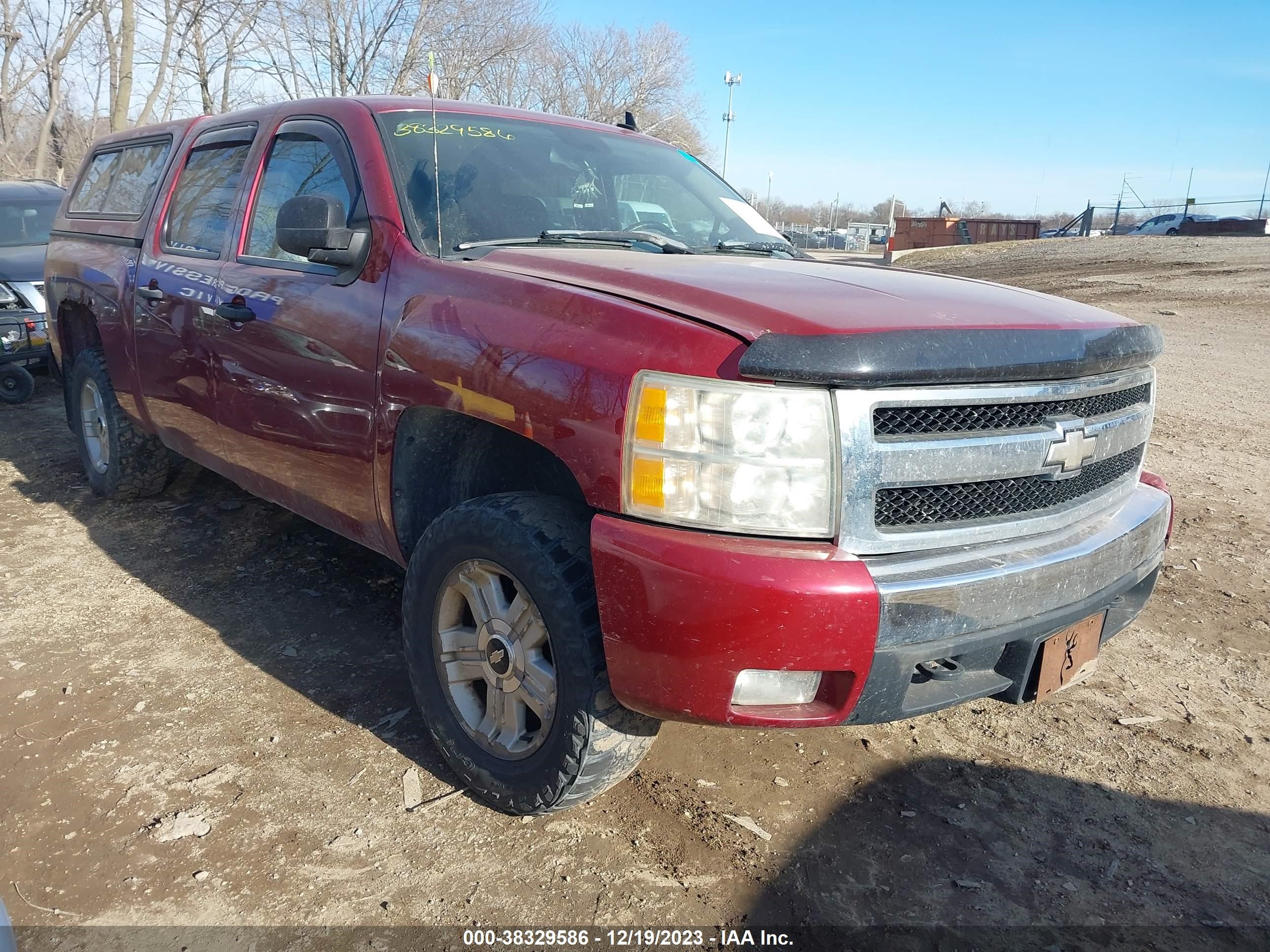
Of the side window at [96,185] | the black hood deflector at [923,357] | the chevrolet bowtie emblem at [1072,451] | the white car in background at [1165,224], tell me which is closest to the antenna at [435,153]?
the black hood deflector at [923,357]

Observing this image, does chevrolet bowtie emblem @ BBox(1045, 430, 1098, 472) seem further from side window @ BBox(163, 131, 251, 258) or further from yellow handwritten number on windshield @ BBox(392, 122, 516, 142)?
side window @ BBox(163, 131, 251, 258)

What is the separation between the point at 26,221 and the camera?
9.30 meters

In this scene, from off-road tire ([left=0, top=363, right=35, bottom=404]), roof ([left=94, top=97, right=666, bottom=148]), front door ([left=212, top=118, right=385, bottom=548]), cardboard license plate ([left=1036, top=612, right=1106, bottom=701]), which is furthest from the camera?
off-road tire ([left=0, top=363, right=35, bottom=404])

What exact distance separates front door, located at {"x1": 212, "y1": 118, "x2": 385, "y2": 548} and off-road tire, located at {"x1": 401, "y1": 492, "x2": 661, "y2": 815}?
504 millimetres

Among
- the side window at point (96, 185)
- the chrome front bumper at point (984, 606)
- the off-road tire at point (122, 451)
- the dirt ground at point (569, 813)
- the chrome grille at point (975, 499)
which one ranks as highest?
the side window at point (96, 185)

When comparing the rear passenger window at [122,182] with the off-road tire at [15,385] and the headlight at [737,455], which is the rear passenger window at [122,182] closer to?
the off-road tire at [15,385]

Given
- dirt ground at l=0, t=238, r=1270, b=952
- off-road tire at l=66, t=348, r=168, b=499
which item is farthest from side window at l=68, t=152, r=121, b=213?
dirt ground at l=0, t=238, r=1270, b=952

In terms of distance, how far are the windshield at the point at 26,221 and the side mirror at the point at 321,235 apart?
26.4 feet

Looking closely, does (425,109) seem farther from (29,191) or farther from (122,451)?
(29,191)

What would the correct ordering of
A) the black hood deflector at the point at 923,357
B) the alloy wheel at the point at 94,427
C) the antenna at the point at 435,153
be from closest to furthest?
the black hood deflector at the point at 923,357, the antenna at the point at 435,153, the alloy wheel at the point at 94,427

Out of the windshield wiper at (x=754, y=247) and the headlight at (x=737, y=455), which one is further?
the windshield wiper at (x=754, y=247)

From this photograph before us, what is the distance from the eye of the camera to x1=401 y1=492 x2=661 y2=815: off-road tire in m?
2.11

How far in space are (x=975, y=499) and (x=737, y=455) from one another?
24.4 inches

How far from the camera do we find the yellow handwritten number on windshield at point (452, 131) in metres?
3.05
